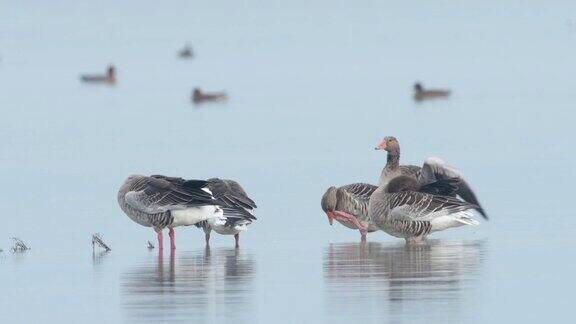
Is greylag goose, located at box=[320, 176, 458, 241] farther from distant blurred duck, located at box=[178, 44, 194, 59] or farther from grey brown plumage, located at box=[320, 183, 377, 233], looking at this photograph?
distant blurred duck, located at box=[178, 44, 194, 59]

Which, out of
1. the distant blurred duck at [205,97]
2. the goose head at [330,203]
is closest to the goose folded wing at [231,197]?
the goose head at [330,203]

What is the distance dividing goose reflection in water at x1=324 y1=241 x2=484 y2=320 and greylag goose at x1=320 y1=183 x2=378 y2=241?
984 mm

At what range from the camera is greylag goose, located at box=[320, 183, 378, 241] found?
22.2 metres

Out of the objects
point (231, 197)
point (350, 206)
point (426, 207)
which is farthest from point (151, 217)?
point (426, 207)

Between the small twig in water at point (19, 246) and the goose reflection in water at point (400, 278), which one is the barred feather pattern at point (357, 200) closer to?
the goose reflection in water at point (400, 278)

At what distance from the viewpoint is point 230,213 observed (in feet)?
67.5

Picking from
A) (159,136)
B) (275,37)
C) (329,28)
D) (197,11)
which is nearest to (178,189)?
(159,136)

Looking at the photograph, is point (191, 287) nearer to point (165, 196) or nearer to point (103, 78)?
point (165, 196)

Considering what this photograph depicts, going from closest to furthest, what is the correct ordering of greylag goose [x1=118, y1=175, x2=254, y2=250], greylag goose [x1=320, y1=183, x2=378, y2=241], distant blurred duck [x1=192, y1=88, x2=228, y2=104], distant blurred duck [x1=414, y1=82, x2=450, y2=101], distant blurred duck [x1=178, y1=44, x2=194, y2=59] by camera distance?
greylag goose [x1=118, y1=175, x2=254, y2=250], greylag goose [x1=320, y1=183, x2=378, y2=241], distant blurred duck [x1=414, y1=82, x2=450, y2=101], distant blurred duck [x1=192, y1=88, x2=228, y2=104], distant blurred duck [x1=178, y1=44, x2=194, y2=59]

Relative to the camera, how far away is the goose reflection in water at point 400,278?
1519cm

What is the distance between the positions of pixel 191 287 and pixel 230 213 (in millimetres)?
3607

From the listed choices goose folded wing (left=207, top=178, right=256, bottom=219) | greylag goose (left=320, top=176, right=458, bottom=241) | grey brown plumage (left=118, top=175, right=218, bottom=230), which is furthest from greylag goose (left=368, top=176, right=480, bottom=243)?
grey brown plumage (left=118, top=175, right=218, bottom=230)

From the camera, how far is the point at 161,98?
60.4 m

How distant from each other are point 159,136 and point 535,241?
21.5 meters
